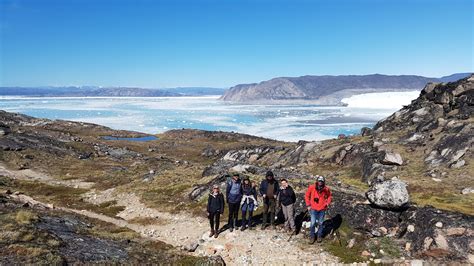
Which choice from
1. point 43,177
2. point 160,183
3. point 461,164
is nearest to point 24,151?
point 43,177

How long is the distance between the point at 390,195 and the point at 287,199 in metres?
5.25

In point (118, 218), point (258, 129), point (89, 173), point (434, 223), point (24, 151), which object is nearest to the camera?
point (434, 223)

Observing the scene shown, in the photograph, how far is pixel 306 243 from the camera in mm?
17562

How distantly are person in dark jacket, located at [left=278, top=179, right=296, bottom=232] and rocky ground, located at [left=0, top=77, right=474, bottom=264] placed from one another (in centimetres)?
87

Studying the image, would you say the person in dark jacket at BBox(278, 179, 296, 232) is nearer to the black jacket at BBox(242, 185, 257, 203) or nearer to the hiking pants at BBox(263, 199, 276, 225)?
the hiking pants at BBox(263, 199, 276, 225)

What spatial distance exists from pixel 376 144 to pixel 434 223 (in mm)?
28782

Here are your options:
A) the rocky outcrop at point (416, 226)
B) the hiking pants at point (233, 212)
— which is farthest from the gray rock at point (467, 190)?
the hiking pants at point (233, 212)

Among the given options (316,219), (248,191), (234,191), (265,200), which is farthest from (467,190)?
(234,191)

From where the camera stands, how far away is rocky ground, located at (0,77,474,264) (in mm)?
16594

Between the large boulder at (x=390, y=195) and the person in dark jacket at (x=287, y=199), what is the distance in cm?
433

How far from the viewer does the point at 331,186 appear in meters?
28.7

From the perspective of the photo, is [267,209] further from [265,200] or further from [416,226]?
[416,226]

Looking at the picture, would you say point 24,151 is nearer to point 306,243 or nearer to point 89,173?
point 89,173

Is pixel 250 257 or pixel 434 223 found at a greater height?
pixel 434 223
